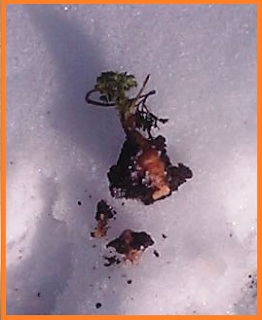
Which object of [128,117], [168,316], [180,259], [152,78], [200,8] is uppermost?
[200,8]

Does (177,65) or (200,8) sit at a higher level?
(200,8)

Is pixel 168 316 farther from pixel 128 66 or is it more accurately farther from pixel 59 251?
pixel 128 66

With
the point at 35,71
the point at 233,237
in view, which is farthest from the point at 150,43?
the point at 233,237

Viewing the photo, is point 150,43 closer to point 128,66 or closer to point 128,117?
point 128,66

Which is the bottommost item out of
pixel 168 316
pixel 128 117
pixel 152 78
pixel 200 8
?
pixel 168 316

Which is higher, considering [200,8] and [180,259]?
[200,8]

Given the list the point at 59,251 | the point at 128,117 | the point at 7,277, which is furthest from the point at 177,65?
the point at 7,277
